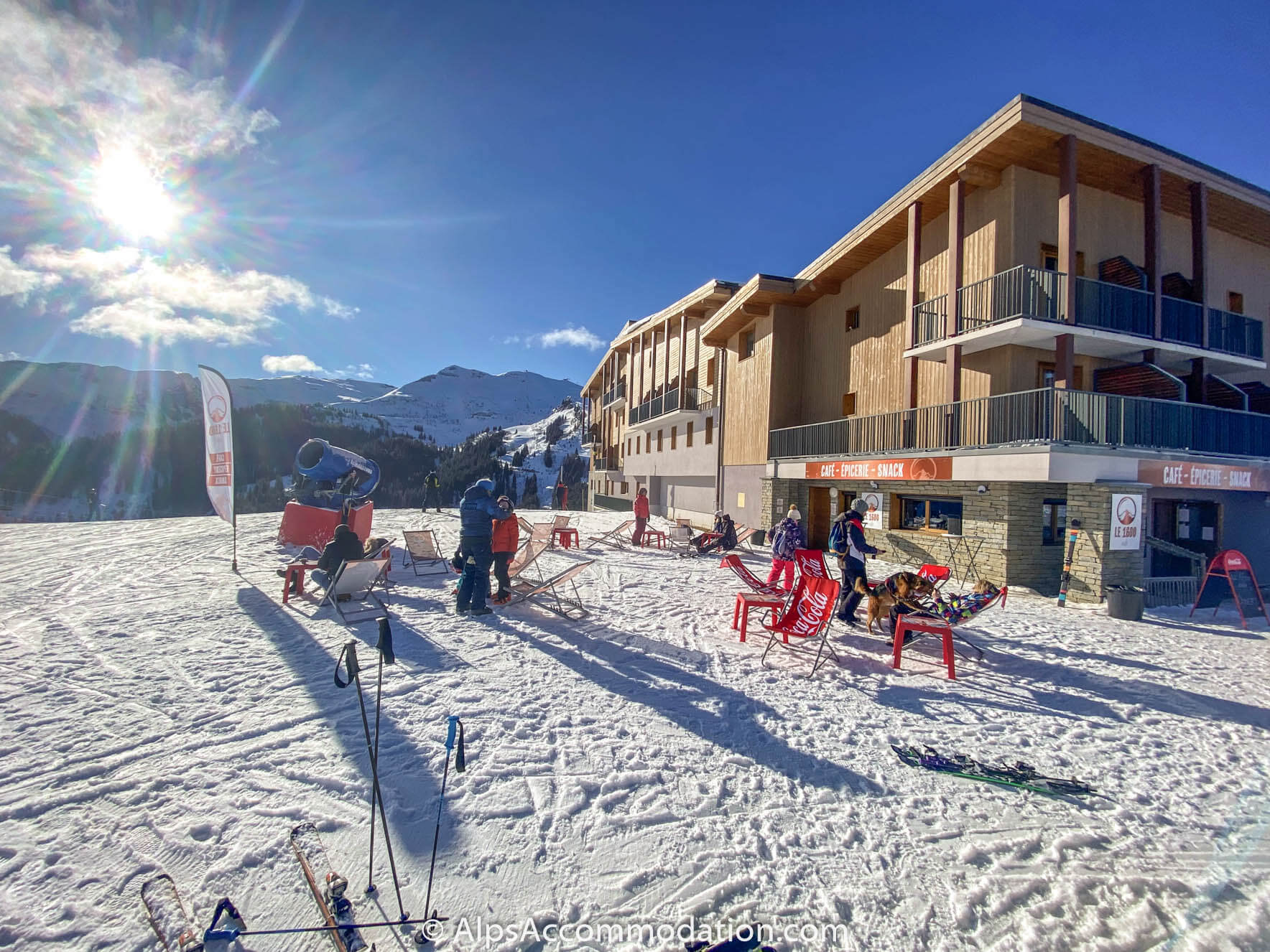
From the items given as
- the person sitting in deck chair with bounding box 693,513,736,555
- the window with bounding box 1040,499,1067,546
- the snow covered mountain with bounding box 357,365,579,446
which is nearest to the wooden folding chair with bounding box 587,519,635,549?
the person sitting in deck chair with bounding box 693,513,736,555

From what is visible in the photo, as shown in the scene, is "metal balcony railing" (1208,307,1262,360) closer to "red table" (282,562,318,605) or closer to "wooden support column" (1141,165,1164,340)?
"wooden support column" (1141,165,1164,340)

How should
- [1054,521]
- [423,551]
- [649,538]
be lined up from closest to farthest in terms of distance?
[423,551]
[1054,521]
[649,538]

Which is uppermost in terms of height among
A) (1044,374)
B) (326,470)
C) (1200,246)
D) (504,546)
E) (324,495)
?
(1200,246)

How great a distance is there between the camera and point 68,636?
552 centimetres

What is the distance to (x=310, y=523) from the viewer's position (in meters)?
11.1

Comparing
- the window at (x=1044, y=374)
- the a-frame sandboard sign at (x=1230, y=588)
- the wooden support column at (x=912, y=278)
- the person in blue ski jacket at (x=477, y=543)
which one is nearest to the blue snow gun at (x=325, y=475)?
the person in blue ski jacket at (x=477, y=543)

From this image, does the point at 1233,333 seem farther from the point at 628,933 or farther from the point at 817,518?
the point at 628,933

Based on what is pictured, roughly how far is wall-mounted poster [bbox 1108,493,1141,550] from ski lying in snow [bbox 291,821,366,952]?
34.8ft

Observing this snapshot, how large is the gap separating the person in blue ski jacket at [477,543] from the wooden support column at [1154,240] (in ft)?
45.4

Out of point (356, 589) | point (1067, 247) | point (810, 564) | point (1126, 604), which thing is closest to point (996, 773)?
point (810, 564)

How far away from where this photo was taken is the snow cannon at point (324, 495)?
11.1 meters

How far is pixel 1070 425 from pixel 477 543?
32.4ft

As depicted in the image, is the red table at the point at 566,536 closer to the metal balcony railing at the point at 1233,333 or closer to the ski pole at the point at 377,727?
the ski pole at the point at 377,727

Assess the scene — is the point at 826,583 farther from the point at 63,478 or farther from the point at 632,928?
→ the point at 63,478
